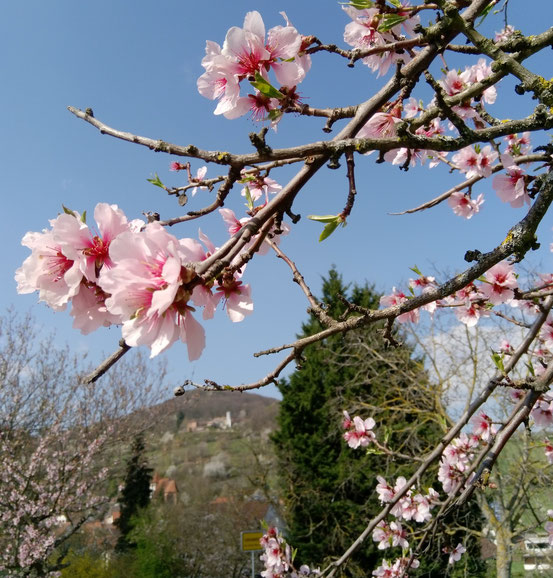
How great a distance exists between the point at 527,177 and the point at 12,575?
10.7 m

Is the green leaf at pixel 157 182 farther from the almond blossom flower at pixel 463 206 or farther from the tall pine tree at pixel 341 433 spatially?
the tall pine tree at pixel 341 433

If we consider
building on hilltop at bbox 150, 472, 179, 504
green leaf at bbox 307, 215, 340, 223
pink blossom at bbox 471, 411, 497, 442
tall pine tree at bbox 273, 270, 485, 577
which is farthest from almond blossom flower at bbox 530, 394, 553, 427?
building on hilltop at bbox 150, 472, 179, 504

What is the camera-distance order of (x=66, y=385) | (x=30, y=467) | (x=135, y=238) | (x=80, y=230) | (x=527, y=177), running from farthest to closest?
(x=66, y=385) → (x=30, y=467) → (x=527, y=177) → (x=80, y=230) → (x=135, y=238)

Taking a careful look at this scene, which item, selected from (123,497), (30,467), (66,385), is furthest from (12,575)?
(123,497)

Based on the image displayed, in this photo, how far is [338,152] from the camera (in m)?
0.81

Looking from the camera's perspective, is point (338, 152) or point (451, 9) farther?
point (451, 9)

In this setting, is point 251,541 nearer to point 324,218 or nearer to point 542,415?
point 542,415

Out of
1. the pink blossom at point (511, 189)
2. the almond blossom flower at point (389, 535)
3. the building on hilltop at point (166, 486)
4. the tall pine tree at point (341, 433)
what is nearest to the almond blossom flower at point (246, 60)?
the pink blossom at point (511, 189)

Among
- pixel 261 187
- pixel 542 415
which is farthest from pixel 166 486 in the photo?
pixel 261 187


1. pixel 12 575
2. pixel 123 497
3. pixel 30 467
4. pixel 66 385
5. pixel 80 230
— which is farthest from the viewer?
pixel 123 497

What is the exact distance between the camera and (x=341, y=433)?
446 inches

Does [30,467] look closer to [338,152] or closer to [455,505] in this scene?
[455,505]

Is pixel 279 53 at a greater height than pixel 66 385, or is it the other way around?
pixel 66 385

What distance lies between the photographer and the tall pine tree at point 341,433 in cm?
976
